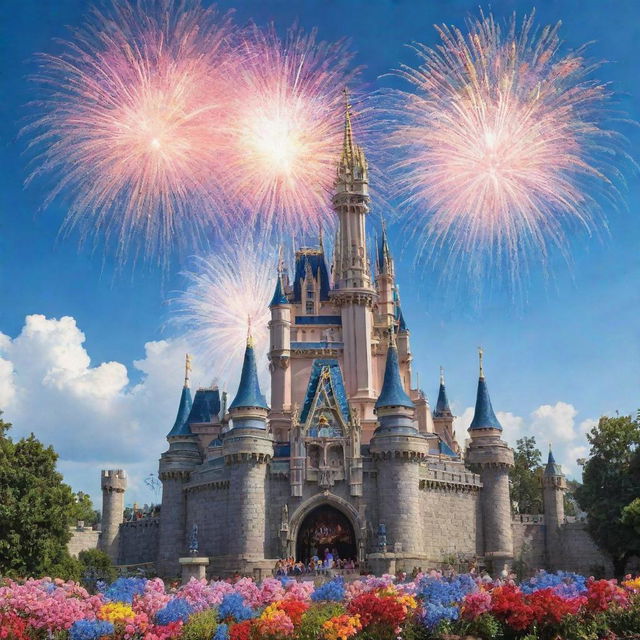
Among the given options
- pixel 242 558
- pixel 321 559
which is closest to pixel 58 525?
pixel 242 558

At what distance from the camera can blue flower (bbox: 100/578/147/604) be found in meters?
23.0

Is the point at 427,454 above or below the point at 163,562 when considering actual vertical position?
above

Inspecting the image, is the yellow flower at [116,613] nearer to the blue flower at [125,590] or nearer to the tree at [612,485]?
the blue flower at [125,590]

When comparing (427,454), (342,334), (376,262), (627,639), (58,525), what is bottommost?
(627,639)

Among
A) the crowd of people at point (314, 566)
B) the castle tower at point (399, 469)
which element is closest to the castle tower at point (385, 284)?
the castle tower at point (399, 469)

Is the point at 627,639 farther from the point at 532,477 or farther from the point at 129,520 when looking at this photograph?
the point at 532,477

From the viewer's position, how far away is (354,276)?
66500 mm

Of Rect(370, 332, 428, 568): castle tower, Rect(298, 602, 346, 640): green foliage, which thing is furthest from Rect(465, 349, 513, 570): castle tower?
Rect(298, 602, 346, 640): green foliage

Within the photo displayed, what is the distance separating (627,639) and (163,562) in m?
43.4

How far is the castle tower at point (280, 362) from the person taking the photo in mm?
62656

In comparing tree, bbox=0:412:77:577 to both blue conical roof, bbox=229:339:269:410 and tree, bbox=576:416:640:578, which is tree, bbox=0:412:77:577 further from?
tree, bbox=576:416:640:578

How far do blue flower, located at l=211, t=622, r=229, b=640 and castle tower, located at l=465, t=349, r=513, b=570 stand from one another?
39.8 meters

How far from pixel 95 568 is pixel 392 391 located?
81.5 ft

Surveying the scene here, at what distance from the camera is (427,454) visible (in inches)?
2258
